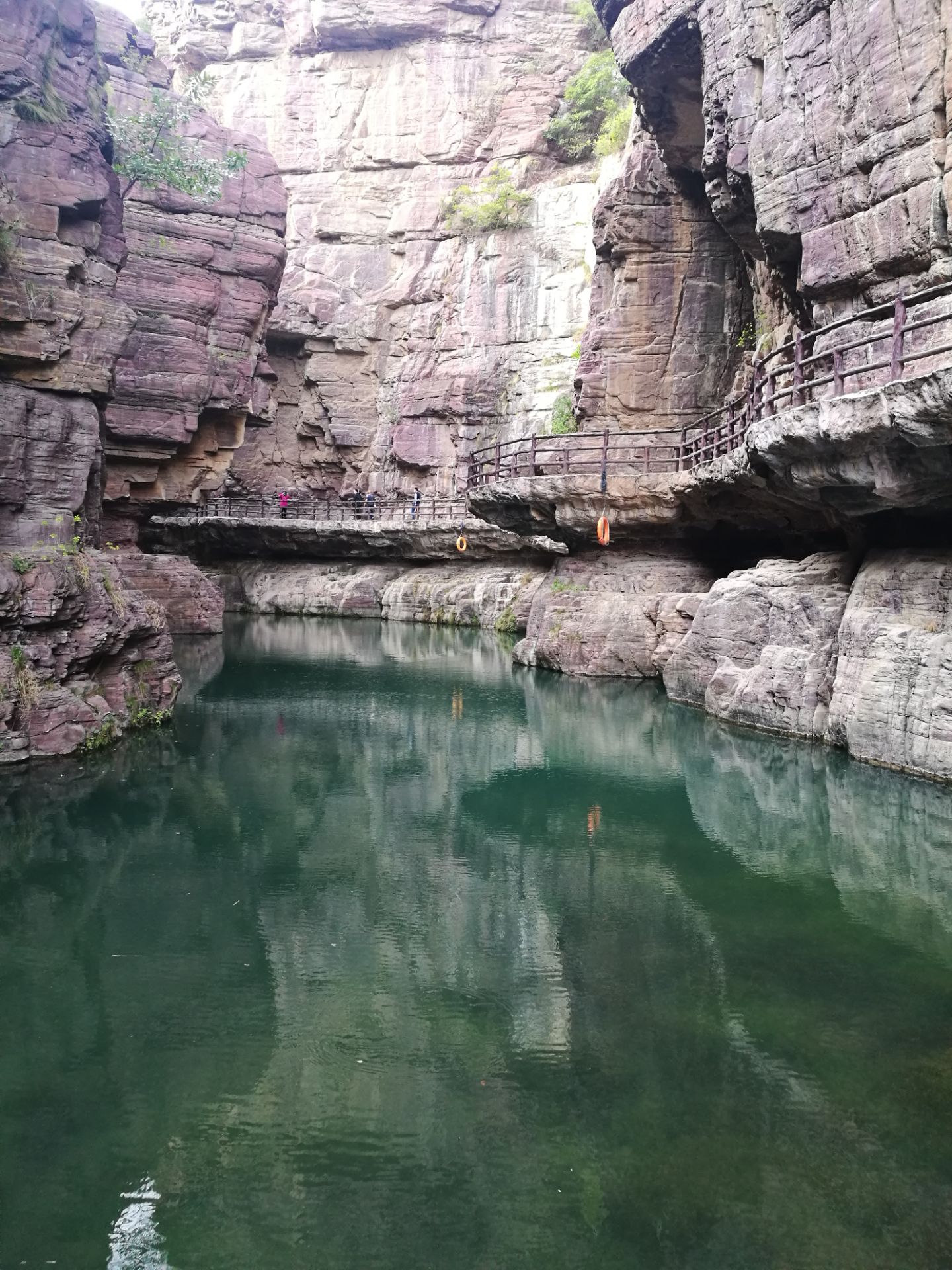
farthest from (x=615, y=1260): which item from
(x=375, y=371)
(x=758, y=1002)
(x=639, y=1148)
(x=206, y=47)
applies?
(x=206, y=47)

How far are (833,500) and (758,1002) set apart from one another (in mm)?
7758

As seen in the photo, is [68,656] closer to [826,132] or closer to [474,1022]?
[474,1022]

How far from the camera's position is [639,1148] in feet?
14.8

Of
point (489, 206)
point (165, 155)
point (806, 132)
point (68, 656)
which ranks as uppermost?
point (489, 206)

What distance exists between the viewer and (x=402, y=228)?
4456 centimetres

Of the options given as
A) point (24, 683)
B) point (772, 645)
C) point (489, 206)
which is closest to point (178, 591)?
point (24, 683)

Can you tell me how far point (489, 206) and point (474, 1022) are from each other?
39.9 meters

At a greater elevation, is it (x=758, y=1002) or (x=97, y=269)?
(x=97, y=269)

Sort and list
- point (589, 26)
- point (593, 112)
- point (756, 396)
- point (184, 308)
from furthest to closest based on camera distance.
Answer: point (589, 26) < point (593, 112) < point (184, 308) < point (756, 396)

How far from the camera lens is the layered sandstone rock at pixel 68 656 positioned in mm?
11938

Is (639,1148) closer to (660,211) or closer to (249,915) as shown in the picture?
(249,915)

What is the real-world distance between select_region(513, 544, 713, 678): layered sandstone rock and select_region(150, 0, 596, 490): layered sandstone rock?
19366 mm

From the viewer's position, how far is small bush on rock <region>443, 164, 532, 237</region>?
132ft

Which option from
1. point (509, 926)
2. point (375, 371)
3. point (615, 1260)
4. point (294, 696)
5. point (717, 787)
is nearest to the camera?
point (615, 1260)
